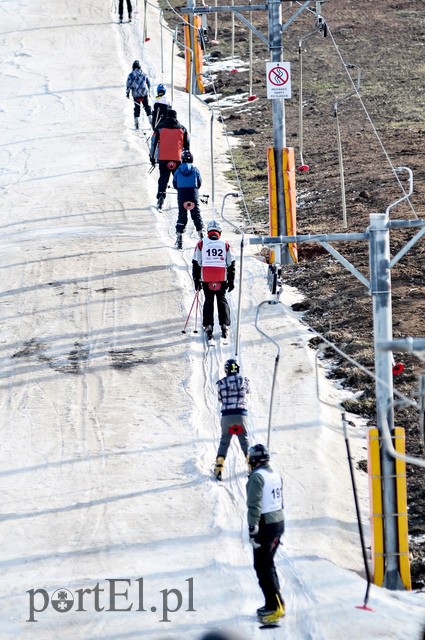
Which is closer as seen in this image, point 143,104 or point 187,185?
point 187,185

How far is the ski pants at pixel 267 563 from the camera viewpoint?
424 inches

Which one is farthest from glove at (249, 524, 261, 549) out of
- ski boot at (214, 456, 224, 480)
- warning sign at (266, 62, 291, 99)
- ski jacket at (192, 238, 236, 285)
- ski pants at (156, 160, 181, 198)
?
ski pants at (156, 160, 181, 198)

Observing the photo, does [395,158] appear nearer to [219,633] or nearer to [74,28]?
[74,28]

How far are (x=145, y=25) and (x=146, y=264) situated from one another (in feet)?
62.2

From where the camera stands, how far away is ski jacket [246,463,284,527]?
10.8 meters

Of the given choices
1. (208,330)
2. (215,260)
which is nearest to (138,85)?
(208,330)

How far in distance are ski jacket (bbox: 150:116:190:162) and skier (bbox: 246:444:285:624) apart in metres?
11.8

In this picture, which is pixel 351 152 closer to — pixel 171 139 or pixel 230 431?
pixel 171 139

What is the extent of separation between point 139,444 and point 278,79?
22.7ft

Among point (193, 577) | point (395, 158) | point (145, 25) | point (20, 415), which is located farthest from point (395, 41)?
point (193, 577)

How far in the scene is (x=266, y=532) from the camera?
10812 mm

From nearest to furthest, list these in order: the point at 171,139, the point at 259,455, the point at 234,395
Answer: the point at 259,455
the point at 234,395
the point at 171,139

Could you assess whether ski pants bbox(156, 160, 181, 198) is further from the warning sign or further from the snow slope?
the warning sign

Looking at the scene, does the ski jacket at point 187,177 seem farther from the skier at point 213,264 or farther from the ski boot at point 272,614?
the ski boot at point 272,614
